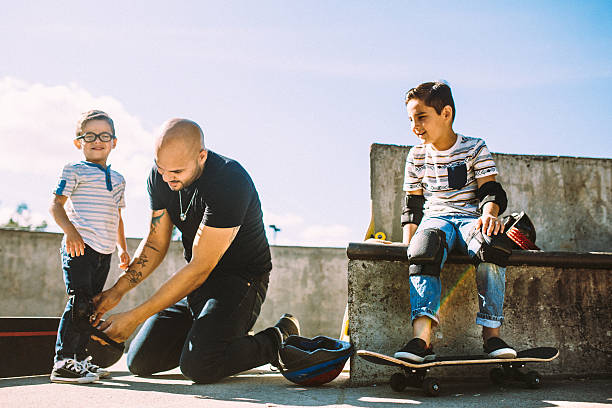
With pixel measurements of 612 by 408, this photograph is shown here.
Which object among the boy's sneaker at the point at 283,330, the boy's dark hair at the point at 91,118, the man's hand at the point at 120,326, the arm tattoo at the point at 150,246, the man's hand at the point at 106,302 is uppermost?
the boy's dark hair at the point at 91,118

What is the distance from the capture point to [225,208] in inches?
98.1

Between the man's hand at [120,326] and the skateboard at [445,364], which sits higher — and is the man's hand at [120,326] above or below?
above

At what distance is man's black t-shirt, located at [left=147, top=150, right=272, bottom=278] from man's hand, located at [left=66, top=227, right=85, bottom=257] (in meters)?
0.44

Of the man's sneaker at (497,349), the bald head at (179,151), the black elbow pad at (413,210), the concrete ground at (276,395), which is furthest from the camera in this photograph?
the black elbow pad at (413,210)

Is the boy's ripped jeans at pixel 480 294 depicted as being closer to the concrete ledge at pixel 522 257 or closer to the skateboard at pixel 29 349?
the concrete ledge at pixel 522 257

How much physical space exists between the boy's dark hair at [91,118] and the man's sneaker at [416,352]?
2232 millimetres

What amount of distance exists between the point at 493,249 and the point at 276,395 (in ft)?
3.91

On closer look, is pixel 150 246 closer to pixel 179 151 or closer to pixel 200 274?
pixel 200 274

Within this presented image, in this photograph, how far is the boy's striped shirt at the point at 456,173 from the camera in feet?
8.84

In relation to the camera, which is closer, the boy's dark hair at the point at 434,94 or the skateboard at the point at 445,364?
the skateboard at the point at 445,364

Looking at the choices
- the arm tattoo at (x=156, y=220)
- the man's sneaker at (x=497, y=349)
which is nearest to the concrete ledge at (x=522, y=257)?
the man's sneaker at (x=497, y=349)

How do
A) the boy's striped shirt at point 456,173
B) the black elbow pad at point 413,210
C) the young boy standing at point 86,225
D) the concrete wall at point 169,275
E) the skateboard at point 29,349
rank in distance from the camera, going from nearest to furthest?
1. the young boy standing at point 86,225
2. the boy's striped shirt at point 456,173
3. the black elbow pad at point 413,210
4. the skateboard at point 29,349
5. the concrete wall at point 169,275

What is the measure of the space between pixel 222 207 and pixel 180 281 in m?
0.42

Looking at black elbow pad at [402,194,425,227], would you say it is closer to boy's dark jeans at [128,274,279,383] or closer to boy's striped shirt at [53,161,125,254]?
boy's dark jeans at [128,274,279,383]
